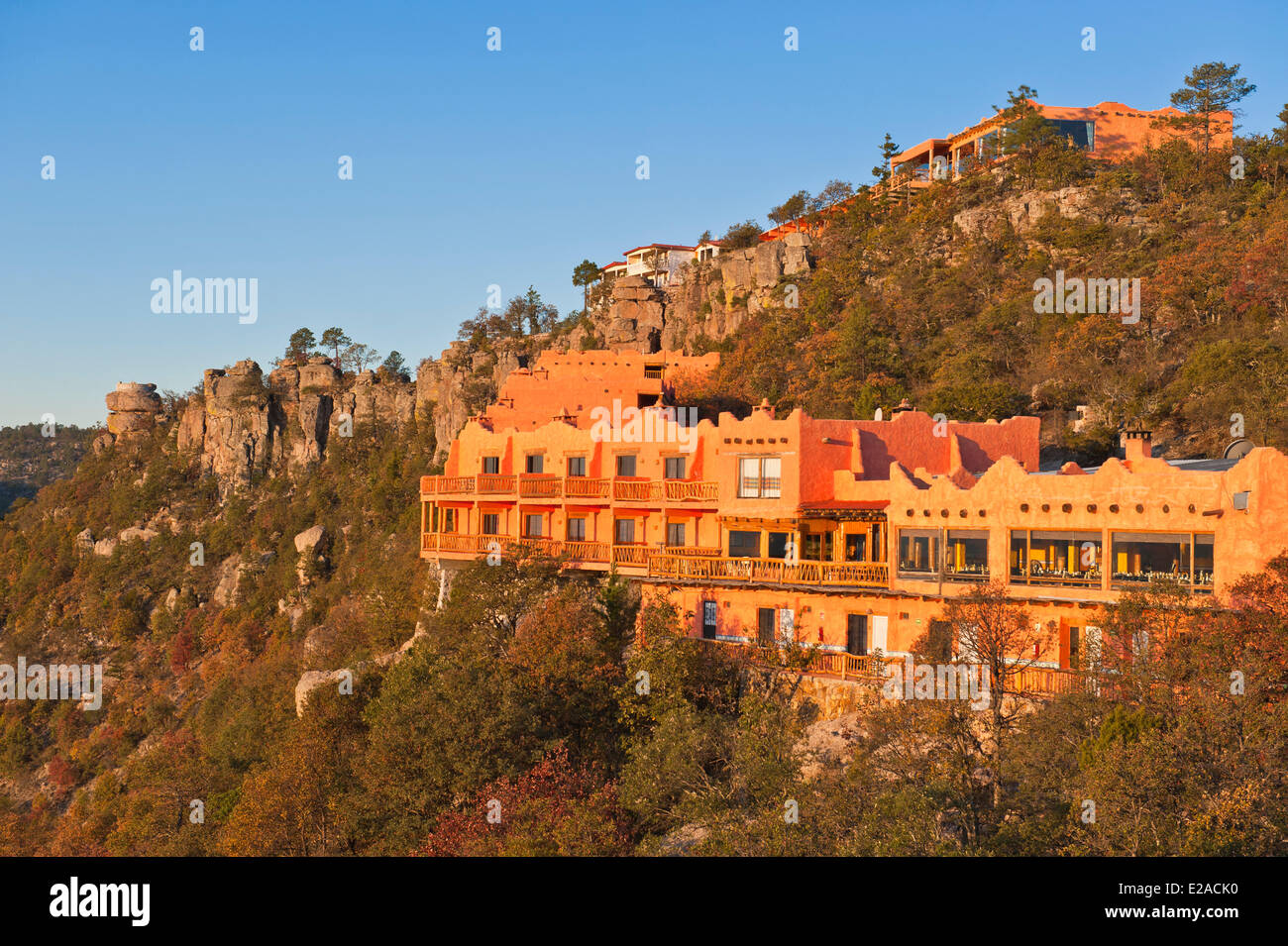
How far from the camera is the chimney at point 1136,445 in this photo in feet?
84.6

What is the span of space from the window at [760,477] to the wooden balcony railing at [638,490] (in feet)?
10.9

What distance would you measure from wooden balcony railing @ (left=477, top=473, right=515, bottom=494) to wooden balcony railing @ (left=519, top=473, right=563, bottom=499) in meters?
0.76

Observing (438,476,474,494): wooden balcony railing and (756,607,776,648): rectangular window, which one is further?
(438,476,474,494): wooden balcony railing

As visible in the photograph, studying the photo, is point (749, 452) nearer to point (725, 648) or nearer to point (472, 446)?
point (725, 648)

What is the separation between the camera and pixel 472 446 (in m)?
41.4

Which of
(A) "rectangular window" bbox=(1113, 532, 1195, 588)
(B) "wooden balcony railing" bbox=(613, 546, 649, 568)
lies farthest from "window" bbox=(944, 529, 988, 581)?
(B) "wooden balcony railing" bbox=(613, 546, 649, 568)

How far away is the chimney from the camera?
25.8 m

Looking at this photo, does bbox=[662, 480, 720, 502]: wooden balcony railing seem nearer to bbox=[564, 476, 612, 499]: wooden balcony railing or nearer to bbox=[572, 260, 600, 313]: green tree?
bbox=[564, 476, 612, 499]: wooden balcony railing

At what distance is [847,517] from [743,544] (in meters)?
4.14

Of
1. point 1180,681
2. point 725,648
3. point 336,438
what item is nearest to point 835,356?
point 725,648

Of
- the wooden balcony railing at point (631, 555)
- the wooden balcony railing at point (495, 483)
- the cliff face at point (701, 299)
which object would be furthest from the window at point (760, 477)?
the cliff face at point (701, 299)

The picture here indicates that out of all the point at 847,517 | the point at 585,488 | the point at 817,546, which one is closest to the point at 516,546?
the point at 585,488

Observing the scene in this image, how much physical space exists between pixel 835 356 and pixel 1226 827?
132 ft

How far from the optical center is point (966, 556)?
26.8 meters
